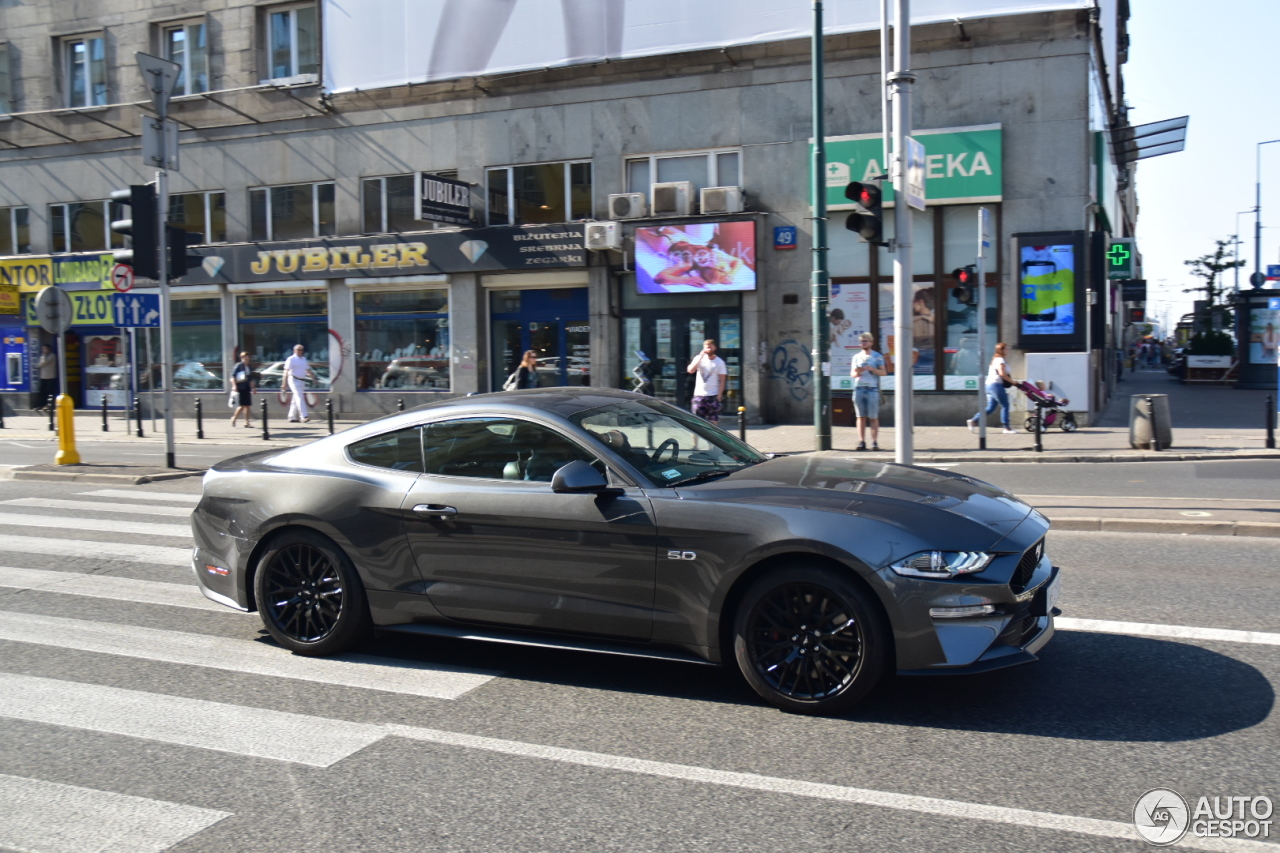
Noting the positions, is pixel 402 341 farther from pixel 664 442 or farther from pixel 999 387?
pixel 664 442

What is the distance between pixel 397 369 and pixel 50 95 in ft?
44.5

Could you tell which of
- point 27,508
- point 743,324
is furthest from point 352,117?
point 27,508

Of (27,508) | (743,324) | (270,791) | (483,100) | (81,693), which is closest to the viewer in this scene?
(270,791)

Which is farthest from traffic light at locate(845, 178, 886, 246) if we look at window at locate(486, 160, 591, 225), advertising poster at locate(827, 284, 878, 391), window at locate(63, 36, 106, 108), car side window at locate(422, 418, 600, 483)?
window at locate(63, 36, 106, 108)

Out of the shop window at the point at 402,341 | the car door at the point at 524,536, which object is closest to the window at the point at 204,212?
the shop window at the point at 402,341

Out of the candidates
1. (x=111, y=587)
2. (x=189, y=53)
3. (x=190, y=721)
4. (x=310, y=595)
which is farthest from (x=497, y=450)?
(x=189, y=53)

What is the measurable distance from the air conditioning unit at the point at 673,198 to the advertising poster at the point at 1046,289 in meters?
6.75

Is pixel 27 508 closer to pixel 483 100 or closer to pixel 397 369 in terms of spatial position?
pixel 397 369

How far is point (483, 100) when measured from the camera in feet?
78.8

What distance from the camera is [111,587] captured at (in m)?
7.83

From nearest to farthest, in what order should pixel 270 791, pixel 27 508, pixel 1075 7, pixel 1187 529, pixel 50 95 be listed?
pixel 270 791 → pixel 1187 529 → pixel 27 508 → pixel 1075 7 → pixel 50 95

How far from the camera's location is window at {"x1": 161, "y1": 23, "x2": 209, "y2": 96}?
1062 inches

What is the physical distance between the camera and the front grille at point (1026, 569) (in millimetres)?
4605

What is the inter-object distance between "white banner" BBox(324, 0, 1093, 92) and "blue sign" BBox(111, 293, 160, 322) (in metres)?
7.12
